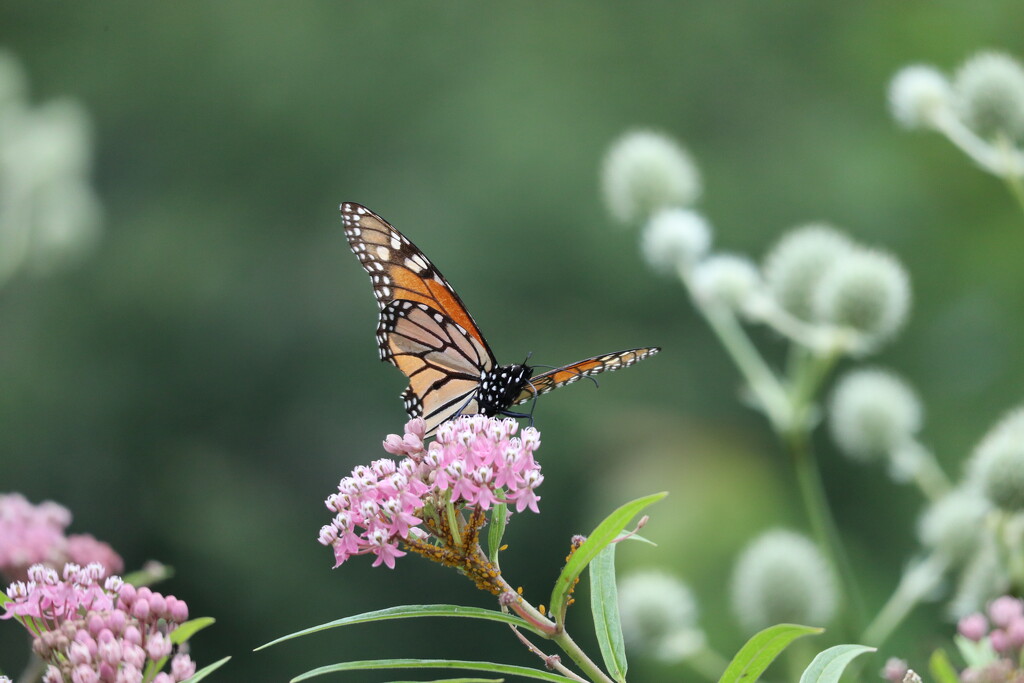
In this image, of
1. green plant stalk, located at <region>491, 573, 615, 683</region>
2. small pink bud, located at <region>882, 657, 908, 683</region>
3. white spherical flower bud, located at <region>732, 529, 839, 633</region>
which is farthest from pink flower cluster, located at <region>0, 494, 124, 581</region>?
white spherical flower bud, located at <region>732, 529, 839, 633</region>

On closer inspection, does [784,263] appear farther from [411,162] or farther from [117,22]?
[117,22]

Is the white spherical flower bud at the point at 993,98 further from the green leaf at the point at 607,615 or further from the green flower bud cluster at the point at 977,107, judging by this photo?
the green leaf at the point at 607,615

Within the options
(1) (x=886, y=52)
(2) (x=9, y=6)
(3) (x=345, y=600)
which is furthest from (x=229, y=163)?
(1) (x=886, y=52)

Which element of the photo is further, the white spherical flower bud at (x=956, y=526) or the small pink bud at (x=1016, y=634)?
the white spherical flower bud at (x=956, y=526)

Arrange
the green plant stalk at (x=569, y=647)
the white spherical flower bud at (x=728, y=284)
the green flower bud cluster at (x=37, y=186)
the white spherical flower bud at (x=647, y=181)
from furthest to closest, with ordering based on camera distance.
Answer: the green flower bud cluster at (x=37, y=186), the white spherical flower bud at (x=647, y=181), the white spherical flower bud at (x=728, y=284), the green plant stalk at (x=569, y=647)

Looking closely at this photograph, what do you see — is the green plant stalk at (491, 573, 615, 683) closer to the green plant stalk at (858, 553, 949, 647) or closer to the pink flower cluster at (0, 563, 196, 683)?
the pink flower cluster at (0, 563, 196, 683)

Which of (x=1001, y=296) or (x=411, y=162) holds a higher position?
(x=411, y=162)

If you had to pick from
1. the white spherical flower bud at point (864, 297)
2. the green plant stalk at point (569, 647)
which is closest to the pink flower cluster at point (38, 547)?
the green plant stalk at point (569, 647)
